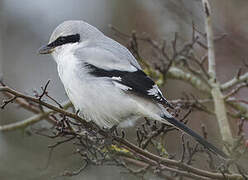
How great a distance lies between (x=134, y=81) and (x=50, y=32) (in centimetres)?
358

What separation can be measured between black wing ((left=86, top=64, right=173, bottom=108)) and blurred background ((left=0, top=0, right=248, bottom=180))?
0.41 metres

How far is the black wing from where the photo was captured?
272 centimetres

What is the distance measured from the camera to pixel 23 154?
3793 mm

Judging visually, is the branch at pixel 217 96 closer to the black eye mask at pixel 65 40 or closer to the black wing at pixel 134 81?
the black wing at pixel 134 81

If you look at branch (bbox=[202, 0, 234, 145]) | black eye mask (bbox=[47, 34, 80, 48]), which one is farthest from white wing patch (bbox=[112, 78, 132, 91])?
branch (bbox=[202, 0, 234, 145])

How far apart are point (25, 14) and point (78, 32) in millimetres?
3455

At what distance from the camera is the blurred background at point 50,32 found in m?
3.34

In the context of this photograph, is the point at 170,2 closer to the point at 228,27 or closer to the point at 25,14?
the point at 228,27

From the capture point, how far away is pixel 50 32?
20.1 feet

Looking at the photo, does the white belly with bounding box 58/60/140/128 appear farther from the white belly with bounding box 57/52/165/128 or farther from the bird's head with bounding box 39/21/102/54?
the bird's head with bounding box 39/21/102/54

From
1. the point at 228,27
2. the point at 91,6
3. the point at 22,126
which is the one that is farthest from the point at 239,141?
the point at 91,6

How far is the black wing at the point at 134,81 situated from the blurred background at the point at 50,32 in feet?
1.35

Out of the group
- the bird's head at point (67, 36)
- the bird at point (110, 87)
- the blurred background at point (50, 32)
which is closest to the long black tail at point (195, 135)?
the bird at point (110, 87)

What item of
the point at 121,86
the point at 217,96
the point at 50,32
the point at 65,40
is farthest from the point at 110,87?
the point at 50,32
